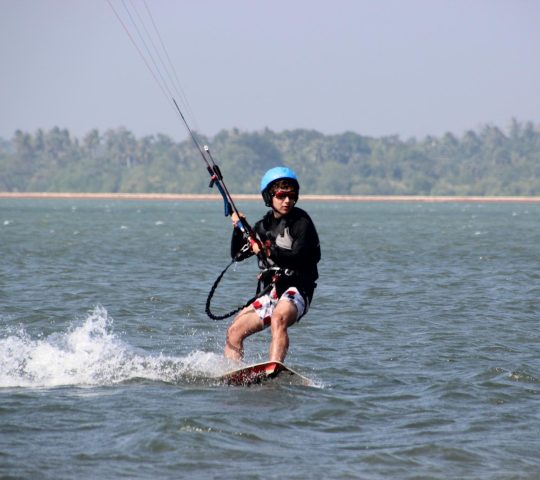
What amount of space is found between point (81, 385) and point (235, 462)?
287 centimetres

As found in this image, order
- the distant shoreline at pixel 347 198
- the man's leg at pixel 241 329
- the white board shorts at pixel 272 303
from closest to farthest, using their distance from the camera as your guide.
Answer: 1. the white board shorts at pixel 272 303
2. the man's leg at pixel 241 329
3. the distant shoreline at pixel 347 198

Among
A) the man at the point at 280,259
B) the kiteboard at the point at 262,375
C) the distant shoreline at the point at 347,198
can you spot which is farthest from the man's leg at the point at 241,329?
the distant shoreline at the point at 347,198

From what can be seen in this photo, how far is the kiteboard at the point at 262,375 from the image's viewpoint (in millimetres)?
9719

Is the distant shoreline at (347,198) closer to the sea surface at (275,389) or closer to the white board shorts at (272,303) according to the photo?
the sea surface at (275,389)

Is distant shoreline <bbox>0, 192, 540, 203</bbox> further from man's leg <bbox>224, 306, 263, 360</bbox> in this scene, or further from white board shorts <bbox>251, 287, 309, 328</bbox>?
white board shorts <bbox>251, 287, 309, 328</bbox>

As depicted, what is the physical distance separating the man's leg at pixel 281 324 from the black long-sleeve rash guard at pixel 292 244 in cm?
24

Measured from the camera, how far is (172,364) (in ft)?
36.2

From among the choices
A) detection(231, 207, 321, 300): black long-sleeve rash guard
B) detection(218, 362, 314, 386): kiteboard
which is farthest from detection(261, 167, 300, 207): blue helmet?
detection(218, 362, 314, 386): kiteboard

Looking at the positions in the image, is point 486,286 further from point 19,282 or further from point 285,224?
point 285,224

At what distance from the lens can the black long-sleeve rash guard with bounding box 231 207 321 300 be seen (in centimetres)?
959

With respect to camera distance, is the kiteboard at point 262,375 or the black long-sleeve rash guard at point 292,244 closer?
the black long-sleeve rash guard at point 292,244

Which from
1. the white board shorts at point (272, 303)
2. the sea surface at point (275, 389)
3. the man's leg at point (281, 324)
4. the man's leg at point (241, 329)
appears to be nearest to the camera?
the sea surface at point (275, 389)

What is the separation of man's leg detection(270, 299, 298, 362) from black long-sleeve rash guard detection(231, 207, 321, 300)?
0.24 meters

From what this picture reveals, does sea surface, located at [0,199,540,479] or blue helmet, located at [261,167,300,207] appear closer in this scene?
sea surface, located at [0,199,540,479]
